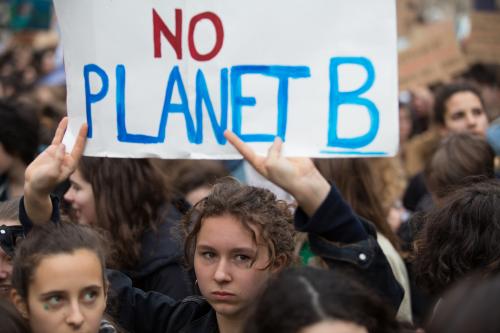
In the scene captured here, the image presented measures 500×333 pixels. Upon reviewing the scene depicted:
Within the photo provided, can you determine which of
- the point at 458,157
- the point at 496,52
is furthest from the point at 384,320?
the point at 496,52

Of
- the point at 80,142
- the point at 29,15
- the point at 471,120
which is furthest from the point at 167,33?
the point at 29,15

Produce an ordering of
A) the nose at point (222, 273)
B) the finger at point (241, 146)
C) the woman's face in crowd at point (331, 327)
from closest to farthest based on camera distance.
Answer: the woman's face in crowd at point (331, 327) → the finger at point (241, 146) → the nose at point (222, 273)

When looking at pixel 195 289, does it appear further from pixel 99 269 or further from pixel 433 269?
pixel 433 269

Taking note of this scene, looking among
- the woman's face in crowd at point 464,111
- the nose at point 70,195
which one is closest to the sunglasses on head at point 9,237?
the nose at point 70,195

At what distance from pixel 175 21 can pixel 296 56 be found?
1.50ft

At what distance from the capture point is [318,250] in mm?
2832

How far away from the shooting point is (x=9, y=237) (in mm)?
3363

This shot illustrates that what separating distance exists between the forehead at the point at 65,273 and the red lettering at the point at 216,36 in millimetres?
787

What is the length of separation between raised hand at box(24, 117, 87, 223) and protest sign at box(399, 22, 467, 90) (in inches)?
232

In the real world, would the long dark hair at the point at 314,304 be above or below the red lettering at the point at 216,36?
below

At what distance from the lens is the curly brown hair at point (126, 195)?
14.1ft

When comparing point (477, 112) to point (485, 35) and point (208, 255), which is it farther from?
point (208, 255)

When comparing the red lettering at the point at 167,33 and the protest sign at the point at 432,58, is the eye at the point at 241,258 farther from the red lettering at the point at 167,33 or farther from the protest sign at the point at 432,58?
the protest sign at the point at 432,58

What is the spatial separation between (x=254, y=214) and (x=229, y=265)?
20 cm
